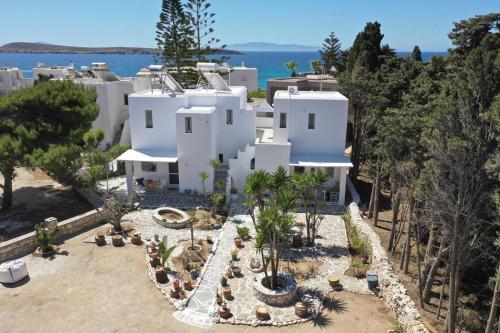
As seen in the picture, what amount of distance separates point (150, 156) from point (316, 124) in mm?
9279

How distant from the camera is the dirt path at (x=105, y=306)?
11.8m

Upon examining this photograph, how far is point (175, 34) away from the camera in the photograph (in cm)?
3753

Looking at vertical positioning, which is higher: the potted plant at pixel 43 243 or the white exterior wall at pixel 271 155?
the white exterior wall at pixel 271 155

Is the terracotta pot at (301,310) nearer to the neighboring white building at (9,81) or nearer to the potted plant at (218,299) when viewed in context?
the potted plant at (218,299)

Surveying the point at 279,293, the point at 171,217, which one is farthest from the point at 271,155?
the point at 279,293

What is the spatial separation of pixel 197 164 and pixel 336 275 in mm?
10122

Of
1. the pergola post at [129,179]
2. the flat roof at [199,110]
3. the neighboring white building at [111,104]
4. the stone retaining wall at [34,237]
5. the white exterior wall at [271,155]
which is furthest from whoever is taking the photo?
the neighboring white building at [111,104]

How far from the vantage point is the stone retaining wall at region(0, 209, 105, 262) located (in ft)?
50.7

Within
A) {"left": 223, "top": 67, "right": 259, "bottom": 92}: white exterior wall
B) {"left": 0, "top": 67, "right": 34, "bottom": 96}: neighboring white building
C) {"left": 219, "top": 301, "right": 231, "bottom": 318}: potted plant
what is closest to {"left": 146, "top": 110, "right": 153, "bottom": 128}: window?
{"left": 219, "top": 301, "right": 231, "bottom": 318}: potted plant

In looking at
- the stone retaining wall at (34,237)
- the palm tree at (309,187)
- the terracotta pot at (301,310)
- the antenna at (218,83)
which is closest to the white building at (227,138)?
the antenna at (218,83)

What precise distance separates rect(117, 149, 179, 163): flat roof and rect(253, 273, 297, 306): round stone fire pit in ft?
32.8

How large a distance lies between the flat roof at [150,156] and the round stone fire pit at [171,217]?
111 inches

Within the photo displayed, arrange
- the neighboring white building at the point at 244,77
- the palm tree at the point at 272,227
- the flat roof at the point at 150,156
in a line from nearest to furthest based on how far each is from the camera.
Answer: the palm tree at the point at 272,227 < the flat roof at the point at 150,156 < the neighboring white building at the point at 244,77

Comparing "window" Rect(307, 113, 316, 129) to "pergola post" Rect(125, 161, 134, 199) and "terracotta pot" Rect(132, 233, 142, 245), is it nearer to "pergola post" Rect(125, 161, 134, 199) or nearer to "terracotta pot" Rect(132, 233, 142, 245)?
"pergola post" Rect(125, 161, 134, 199)
